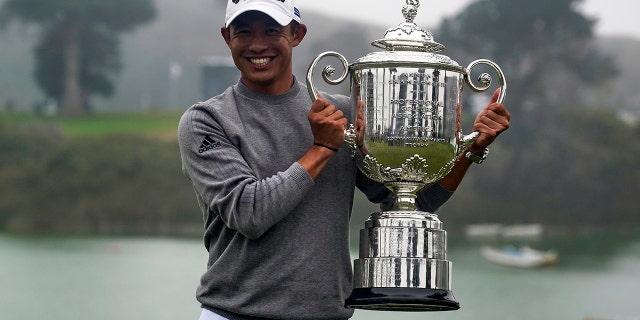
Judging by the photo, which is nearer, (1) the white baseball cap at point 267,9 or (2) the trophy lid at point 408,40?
(1) the white baseball cap at point 267,9

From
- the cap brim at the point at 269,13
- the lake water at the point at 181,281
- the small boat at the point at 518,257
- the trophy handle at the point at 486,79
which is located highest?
the small boat at the point at 518,257

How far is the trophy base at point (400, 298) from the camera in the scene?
7.45 ft

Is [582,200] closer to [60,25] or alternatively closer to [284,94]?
[60,25]

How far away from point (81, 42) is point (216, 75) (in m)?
3.96

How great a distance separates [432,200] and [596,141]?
1967 centimetres

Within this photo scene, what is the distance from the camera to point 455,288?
17.1 meters

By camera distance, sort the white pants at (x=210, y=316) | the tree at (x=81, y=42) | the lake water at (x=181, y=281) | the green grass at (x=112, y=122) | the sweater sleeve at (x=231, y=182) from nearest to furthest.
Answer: the sweater sleeve at (x=231, y=182) < the white pants at (x=210, y=316) < the lake water at (x=181, y=281) < the green grass at (x=112, y=122) < the tree at (x=81, y=42)

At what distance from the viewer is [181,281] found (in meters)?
17.2

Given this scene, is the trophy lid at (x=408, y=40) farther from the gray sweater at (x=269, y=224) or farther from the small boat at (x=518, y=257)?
the small boat at (x=518, y=257)

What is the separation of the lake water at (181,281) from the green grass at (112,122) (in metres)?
2.01

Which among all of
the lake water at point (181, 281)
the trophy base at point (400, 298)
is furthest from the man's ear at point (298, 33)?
the lake water at point (181, 281)

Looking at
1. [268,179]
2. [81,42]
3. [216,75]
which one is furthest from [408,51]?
[81,42]

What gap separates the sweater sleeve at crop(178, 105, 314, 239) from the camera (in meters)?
2.18

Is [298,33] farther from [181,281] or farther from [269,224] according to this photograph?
[181,281]
